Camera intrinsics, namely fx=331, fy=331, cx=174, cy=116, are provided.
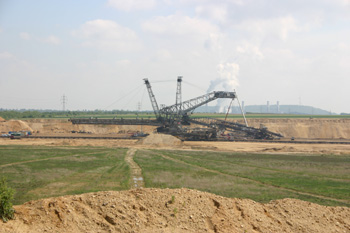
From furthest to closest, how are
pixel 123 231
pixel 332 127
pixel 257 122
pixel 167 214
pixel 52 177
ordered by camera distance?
1. pixel 257 122
2. pixel 332 127
3. pixel 52 177
4. pixel 167 214
5. pixel 123 231

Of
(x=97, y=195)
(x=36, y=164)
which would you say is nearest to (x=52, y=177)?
(x=36, y=164)

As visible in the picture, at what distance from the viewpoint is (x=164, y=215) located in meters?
18.1

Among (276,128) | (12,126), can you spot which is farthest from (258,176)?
(12,126)

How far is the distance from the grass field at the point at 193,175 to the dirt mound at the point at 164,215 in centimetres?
563

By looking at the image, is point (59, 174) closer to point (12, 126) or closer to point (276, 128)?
point (12, 126)

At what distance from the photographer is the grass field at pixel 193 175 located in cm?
2861

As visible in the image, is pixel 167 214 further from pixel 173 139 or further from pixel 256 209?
pixel 173 139

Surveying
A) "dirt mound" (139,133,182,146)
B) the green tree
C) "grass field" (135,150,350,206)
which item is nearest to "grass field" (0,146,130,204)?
"grass field" (135,150,350,206)

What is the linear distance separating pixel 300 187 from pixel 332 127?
9840 centimetres

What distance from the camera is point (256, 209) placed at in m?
20.3

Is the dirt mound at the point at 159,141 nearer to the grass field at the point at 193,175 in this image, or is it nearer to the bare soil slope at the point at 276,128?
the grass field at the point at 193,175

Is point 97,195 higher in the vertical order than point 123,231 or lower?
higher

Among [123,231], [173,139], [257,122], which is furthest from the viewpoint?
[257,122]

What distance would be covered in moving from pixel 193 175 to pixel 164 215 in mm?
19111
